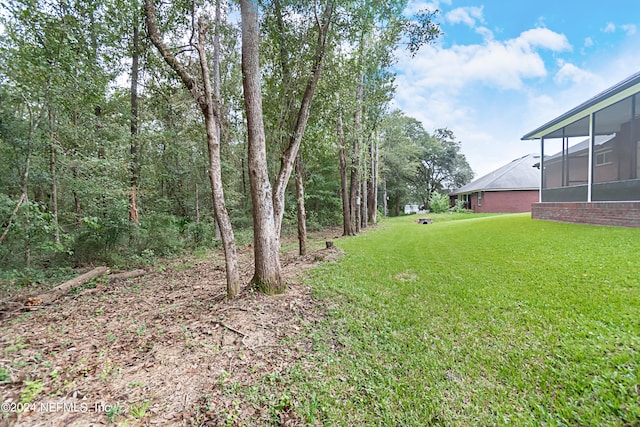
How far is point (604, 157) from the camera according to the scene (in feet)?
35.0

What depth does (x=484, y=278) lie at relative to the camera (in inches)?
173

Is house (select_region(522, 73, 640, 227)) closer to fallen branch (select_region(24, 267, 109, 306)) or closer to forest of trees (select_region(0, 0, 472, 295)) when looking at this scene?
forest of trees (select_region(0, 0, 472, 295))

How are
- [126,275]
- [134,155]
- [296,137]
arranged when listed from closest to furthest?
[296,137], [126,275], [134,155]

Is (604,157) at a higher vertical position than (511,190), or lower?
higher

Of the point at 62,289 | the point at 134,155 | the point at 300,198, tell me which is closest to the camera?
the point at 62,289

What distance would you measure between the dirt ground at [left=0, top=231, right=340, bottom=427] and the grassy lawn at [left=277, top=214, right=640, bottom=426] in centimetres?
36

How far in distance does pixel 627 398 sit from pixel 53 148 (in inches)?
341

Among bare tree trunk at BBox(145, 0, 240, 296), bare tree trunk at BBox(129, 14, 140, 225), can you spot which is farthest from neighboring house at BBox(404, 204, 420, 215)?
bare tree trunk at BBox(145, 0, 240, 296)

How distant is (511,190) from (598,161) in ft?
31.4

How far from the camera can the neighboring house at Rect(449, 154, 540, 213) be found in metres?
19.7

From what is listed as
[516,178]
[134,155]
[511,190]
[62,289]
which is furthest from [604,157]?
[62,289]

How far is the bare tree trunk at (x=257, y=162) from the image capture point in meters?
3.56

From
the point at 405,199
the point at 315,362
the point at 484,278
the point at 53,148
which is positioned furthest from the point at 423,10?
the point at 405,199

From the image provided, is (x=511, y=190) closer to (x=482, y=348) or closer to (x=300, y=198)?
(x=300, y=198)
